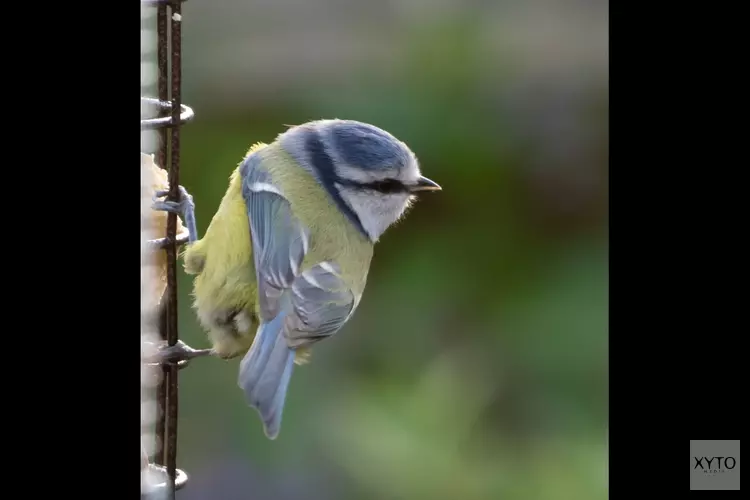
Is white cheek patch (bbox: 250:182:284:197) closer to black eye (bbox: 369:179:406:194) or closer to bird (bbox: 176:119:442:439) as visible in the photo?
bird (bbox: 176:119:442:439)

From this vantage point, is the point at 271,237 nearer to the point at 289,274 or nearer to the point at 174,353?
the point at 289,274

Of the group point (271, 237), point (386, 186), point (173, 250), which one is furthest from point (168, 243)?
point (386, 186)

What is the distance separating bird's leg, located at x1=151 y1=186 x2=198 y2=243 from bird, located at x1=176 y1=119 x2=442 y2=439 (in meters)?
0.04

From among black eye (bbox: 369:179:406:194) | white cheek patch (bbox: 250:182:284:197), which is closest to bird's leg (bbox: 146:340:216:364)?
white cheek patch (bbox: 250:182:284:197)

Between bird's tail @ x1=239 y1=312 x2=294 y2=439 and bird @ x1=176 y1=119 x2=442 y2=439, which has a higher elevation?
bird @ x1=176 y1=119 x2=442 y2=439

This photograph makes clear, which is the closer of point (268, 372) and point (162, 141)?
point (268, 372)

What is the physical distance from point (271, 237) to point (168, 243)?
5.6 inches

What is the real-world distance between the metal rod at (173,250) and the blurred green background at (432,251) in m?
0.56

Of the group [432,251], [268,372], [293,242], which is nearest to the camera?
[268,372]

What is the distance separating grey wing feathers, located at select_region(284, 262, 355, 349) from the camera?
4.44ft
